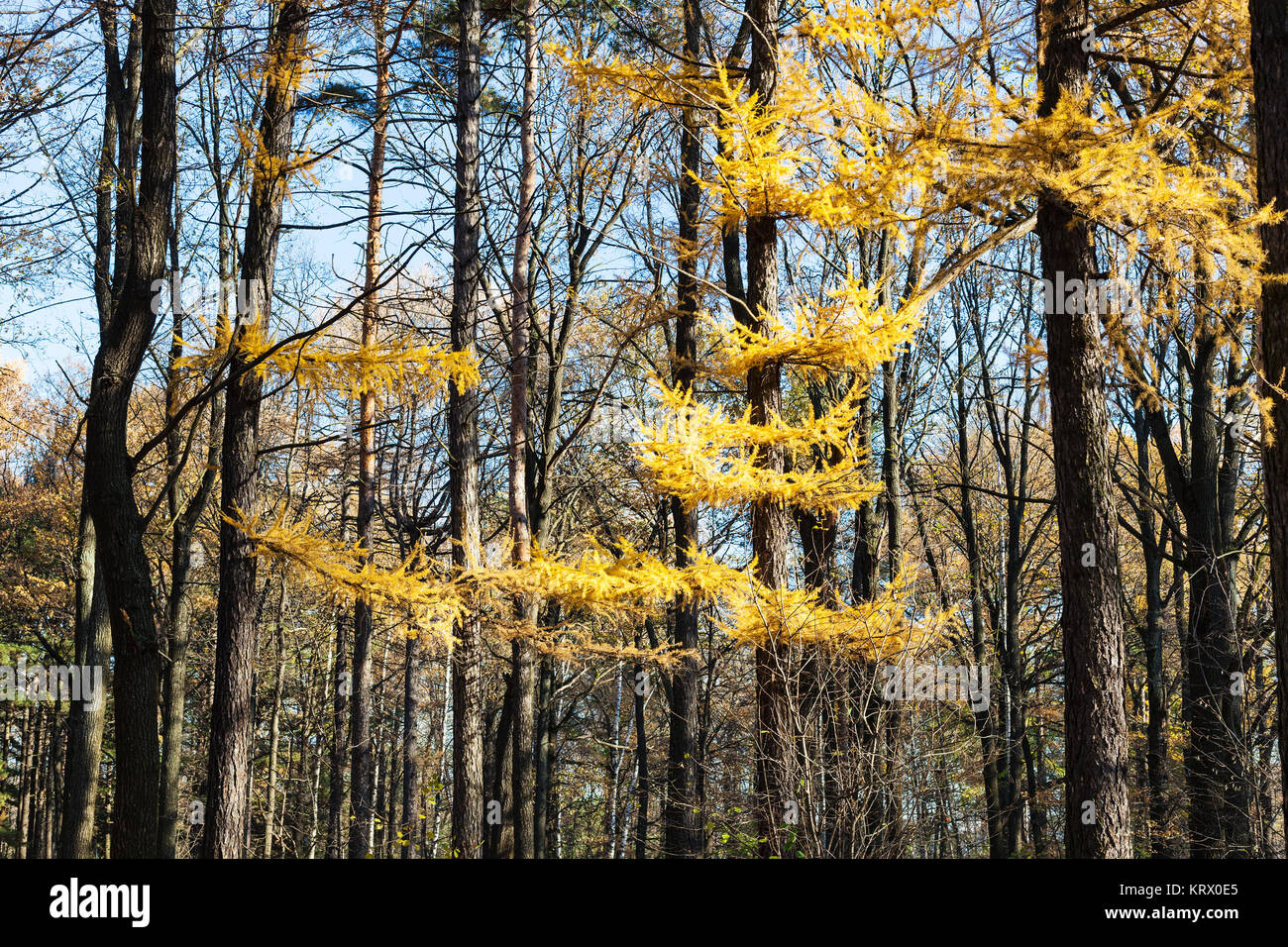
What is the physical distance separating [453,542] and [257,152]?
14.2 feet

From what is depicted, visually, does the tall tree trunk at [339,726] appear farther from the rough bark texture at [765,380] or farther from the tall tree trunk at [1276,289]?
the tall tree trunk at [1276,289]

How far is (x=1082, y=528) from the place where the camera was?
7641mm

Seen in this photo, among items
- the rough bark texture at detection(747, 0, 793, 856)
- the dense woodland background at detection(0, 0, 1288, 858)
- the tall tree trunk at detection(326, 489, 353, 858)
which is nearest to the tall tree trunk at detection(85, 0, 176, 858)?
the dense woodland background at detection(0, 0, 1288, 858)

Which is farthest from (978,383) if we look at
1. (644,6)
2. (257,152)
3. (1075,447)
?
(257,152)

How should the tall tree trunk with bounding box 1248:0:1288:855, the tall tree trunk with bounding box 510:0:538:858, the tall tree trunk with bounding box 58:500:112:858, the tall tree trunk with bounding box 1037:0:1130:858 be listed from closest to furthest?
the tall tree trunk with bounding box 1248:0:1288:855, the tall tree trunk with bounding box 1037:0:1130:858, the tall tree trunk with bounding box 58:500:112:858, the tall tree trunk with bounding box 510:0:538:858

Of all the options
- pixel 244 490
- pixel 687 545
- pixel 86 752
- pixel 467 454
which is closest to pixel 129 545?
pixel 244 490

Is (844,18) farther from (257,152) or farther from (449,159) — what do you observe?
(449,159)

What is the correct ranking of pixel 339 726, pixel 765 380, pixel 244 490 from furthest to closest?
pixel 339 726 → pixel 765 380 → pixel 244 490

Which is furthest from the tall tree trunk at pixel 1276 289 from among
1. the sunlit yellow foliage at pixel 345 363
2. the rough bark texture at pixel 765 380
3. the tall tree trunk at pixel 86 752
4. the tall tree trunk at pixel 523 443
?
the tall tree trunk at pixel 86 752

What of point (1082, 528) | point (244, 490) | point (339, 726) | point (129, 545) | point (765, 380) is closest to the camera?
point (129, 545)

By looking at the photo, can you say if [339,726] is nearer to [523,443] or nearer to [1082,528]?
[523,443]

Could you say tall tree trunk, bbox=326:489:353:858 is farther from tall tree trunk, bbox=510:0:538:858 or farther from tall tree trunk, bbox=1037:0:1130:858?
tall tree trunk, bbox=1037:0:1130:858

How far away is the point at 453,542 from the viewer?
10.2 m

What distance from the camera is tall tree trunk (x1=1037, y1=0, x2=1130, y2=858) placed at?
7195 millimetres
